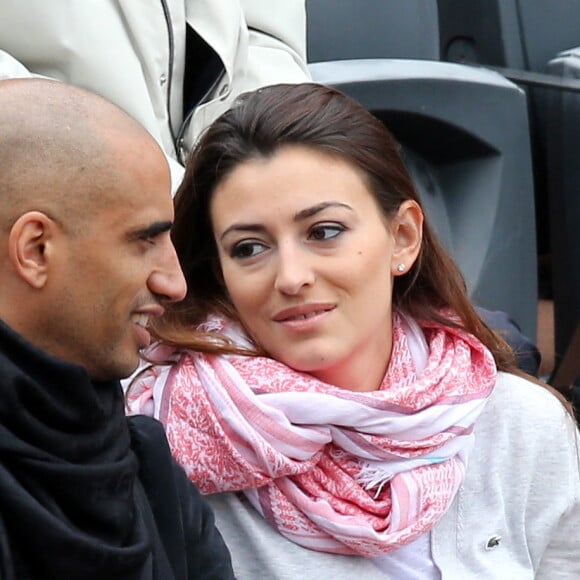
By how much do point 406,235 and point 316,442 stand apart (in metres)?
0.34

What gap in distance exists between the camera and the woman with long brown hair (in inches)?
64.4

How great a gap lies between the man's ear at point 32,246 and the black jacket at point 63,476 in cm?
6

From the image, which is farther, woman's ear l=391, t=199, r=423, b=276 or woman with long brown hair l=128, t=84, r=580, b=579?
woman's ear l=391, t=199, r=423, b=276

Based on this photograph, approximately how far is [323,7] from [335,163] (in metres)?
1.51

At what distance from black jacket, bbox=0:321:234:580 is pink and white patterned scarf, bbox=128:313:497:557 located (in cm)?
34

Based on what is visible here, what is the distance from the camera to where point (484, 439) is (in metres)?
1.81

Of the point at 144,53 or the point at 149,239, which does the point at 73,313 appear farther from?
the point at 144,53

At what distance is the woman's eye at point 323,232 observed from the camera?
167cm

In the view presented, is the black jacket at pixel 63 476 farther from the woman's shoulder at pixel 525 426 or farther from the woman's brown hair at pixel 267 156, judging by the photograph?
the woman's shoulder at pixel 525 426

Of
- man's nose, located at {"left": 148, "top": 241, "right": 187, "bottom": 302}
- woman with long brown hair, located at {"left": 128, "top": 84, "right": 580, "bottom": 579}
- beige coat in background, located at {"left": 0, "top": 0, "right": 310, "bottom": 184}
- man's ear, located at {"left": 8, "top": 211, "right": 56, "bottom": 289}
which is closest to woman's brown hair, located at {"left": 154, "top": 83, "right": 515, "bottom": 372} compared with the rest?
woman with long brown hair, located at {"left": 128, "top": 84, "right": 580, "bottom": 579}

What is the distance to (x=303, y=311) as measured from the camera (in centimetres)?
165

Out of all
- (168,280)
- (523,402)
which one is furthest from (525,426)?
(168,280)

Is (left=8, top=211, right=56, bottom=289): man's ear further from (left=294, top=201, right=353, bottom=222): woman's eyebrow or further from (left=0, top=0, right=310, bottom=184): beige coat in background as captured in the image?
(left=0, top=0, right=310, bottom=184): beige coat in background

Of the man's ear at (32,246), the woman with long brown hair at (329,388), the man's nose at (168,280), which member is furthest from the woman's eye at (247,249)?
the man's ear at (32,246)
